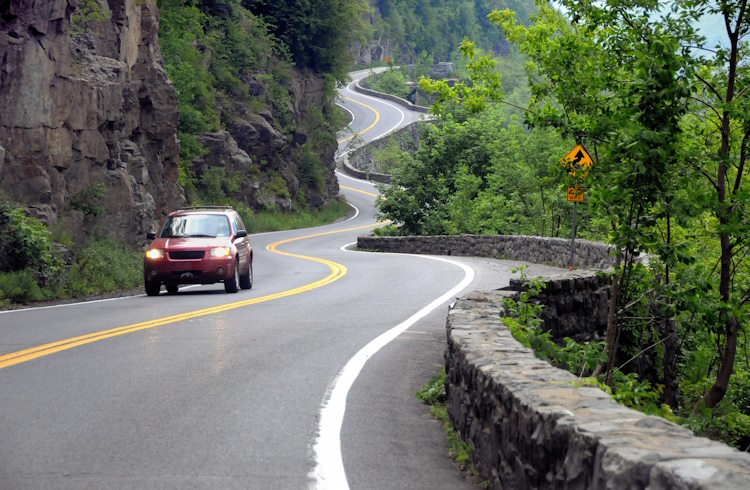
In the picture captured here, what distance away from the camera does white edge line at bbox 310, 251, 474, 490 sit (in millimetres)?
6078

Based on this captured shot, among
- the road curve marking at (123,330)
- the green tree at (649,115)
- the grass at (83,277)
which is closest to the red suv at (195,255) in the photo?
the road curve marking at (123,330)

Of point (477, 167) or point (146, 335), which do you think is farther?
point (477, 167)

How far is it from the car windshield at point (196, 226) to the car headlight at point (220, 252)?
81cm

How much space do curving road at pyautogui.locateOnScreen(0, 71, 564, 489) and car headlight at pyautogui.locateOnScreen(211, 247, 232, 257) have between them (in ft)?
5.58

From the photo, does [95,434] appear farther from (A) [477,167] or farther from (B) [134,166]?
(A) [477,167]

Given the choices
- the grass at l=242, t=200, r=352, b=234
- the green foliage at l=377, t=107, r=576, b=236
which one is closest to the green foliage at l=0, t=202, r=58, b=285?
the green foliage at l=377, t=107, r=576, b=236

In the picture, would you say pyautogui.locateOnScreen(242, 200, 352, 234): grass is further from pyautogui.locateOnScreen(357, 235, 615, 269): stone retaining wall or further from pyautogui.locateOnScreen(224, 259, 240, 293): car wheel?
pyautogui.locateOnScreen(224, 259, 240, 293): car wheel

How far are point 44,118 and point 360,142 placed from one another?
66.5m

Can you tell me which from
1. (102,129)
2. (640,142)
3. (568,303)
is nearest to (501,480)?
(640,142)

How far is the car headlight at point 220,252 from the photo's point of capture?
19969mm

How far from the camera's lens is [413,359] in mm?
11164

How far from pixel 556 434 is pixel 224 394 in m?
4.80

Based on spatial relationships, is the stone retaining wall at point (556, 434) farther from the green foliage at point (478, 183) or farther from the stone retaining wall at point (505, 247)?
the green foliage at point (478, 183)

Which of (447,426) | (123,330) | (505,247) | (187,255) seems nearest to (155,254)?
(187,255)
